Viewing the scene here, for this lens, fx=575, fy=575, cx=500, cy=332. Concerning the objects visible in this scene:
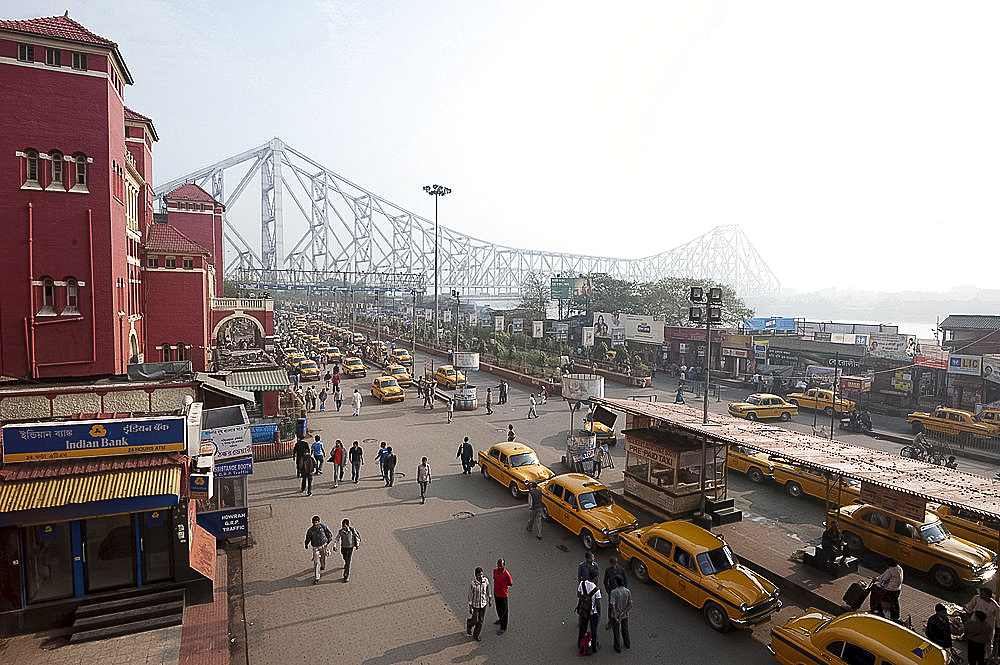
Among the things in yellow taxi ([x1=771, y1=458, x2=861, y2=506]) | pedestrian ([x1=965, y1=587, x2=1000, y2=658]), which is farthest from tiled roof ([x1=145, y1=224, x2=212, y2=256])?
pedestrian ([x1=965, y1=587, x2=1000, y2=658])

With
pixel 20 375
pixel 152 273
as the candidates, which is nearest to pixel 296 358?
pixel 152 273

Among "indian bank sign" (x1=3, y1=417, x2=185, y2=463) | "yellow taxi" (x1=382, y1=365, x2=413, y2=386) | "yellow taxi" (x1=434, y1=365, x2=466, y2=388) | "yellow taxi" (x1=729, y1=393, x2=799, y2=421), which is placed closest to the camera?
"indian bank sign" (x1=3, y1=417, x2=185, y2=463)

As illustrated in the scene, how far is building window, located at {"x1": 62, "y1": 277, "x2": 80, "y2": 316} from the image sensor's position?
1767 centimetres

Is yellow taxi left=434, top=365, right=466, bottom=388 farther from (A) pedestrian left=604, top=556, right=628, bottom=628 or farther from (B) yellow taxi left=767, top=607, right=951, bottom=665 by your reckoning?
(B) yellow taxi left=767, top=607, right=951, bottom=665

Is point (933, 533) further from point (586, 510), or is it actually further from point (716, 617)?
point (586, 510)

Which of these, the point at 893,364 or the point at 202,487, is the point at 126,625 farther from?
the point at 893,364

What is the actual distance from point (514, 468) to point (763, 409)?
15.7m

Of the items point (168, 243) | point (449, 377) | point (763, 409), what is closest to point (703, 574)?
point (763, 409)

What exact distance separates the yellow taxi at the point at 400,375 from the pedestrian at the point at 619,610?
26.5 meters

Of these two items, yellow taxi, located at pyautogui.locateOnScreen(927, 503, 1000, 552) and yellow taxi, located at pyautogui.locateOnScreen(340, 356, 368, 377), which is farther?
yellow taxi, located at pyautogui.locateOnScreen(340, 356, 368, 377)

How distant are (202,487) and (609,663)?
325 inches

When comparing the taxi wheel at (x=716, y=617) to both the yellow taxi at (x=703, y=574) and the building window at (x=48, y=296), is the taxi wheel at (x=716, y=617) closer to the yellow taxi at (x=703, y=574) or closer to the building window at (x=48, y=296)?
the yellow taxi at (x=703, y=574)

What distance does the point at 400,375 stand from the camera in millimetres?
35781

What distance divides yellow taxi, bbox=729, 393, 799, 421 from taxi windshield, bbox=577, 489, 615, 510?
51.7ft
